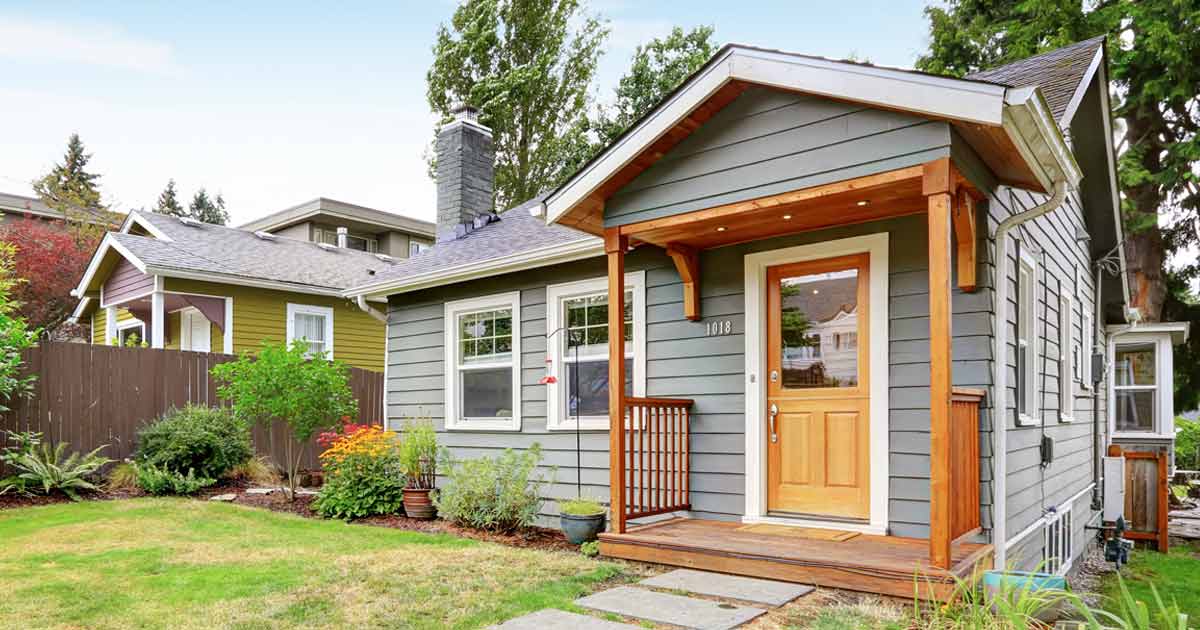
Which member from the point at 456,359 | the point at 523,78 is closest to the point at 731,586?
the point at 456,359

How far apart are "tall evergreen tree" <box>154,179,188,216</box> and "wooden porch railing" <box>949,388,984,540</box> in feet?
129

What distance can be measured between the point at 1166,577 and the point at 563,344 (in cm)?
616

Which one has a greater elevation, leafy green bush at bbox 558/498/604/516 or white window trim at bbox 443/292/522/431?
white window trim at bbox 443/292/522/431

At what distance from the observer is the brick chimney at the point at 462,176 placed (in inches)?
399

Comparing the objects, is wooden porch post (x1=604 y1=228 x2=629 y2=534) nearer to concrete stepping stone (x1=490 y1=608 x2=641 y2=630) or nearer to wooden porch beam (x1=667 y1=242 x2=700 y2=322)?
wooden porch beam (x1=667 y1=242 x2=700 y2=322)

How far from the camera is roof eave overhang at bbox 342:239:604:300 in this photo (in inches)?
268

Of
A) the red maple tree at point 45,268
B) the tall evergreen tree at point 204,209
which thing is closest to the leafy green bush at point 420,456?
the red maple tree at point 45,268

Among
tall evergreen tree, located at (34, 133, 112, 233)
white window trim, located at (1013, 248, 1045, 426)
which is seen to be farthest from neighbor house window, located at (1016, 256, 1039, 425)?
tall evergreen tree, located at (34, 133, 112, 233)

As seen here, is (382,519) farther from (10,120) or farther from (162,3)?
(10,120)

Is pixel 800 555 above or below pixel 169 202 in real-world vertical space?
below

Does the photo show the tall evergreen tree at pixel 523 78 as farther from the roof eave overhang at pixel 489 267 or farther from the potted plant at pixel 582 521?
the potted plant at pixel 582 521

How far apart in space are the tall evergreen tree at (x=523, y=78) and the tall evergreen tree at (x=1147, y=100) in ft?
28.2

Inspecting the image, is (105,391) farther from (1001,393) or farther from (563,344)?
(1001,393)

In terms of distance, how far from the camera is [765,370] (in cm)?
584
